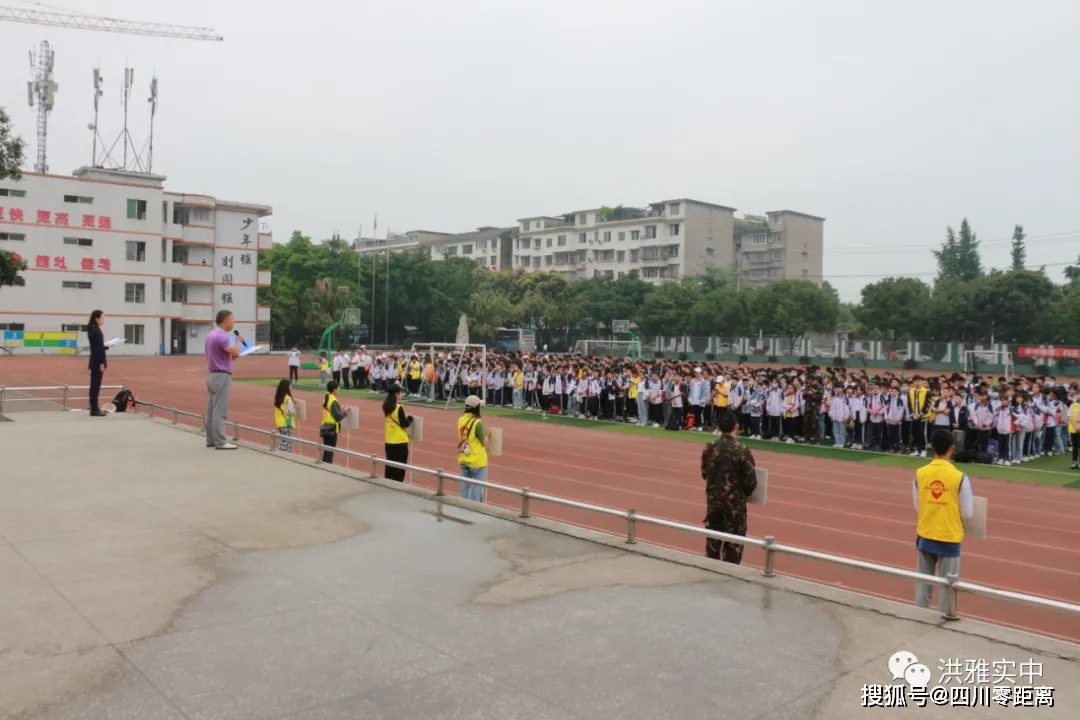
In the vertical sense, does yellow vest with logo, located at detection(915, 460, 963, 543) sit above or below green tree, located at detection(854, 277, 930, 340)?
below

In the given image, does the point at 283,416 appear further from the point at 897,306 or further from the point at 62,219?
the point at 62,219

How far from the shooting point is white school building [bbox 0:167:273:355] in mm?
49875

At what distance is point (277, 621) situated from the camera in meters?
4.54

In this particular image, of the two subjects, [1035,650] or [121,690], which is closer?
[121,690]

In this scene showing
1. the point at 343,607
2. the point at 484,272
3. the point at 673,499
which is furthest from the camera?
the point at 484,272

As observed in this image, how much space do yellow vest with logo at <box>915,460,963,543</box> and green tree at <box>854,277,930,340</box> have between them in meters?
44.5

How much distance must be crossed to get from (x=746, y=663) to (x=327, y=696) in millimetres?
1962

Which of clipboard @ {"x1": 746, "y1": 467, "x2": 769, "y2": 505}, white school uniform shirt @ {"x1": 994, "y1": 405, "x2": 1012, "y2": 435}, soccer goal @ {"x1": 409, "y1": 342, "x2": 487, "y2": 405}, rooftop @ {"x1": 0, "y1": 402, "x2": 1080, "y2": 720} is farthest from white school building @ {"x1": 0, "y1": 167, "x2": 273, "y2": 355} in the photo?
Answer: clipboard @ {"x1": 746, "y1": 467, "x2": 769, "y2": 505}

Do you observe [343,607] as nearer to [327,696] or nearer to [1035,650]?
[327,696]

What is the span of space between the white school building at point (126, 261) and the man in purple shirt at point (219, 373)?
4474cm

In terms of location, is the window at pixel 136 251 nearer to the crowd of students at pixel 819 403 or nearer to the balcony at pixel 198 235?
the balcony at pixel 198 235

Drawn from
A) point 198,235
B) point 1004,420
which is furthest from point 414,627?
point 198,235

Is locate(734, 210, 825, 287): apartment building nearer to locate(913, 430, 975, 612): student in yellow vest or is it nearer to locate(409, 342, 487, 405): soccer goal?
locate(409, 342, 487, 405): soccer goal

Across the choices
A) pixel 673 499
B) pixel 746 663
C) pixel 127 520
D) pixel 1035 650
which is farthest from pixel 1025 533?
pixel 127 520
